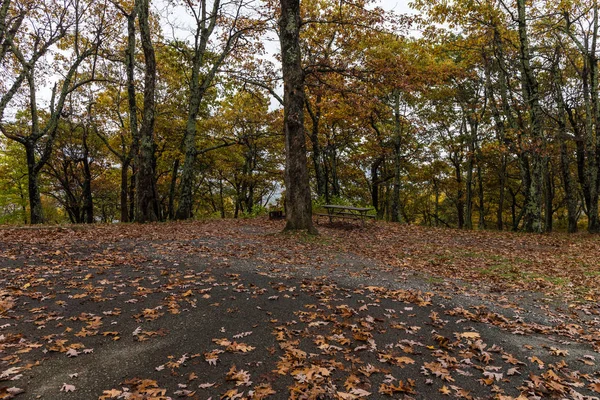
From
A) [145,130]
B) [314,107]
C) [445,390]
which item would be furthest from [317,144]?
[445,390]

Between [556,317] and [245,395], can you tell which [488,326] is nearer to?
[556,317]

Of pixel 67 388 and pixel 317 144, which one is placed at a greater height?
pixel 317 144

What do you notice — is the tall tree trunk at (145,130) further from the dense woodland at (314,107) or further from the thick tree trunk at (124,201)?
the thick tree trunk at (124,201)

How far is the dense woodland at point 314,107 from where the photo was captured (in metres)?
14.1

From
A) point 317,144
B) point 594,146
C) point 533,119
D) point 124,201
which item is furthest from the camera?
point 124,201

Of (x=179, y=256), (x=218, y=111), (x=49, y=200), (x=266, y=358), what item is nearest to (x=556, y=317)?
(x=266, y=358)

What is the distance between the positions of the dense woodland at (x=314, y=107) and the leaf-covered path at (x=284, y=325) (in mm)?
5078

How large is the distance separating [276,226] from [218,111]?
1642 cm

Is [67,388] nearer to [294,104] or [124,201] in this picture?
[294,104]

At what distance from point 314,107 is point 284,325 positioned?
18.9 meters

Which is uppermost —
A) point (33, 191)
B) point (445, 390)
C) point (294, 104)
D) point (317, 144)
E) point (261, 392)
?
point (317, 144)

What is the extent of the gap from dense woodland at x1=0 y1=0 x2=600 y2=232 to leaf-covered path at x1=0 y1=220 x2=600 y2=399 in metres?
5.08

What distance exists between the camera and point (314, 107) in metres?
21.8

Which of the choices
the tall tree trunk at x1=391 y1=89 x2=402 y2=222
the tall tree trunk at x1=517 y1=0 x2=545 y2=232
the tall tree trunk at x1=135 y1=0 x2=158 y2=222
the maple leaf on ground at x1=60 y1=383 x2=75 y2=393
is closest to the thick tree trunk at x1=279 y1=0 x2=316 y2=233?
the tall tree trunk at x1=135 y1=0 x2=158 y2=222
